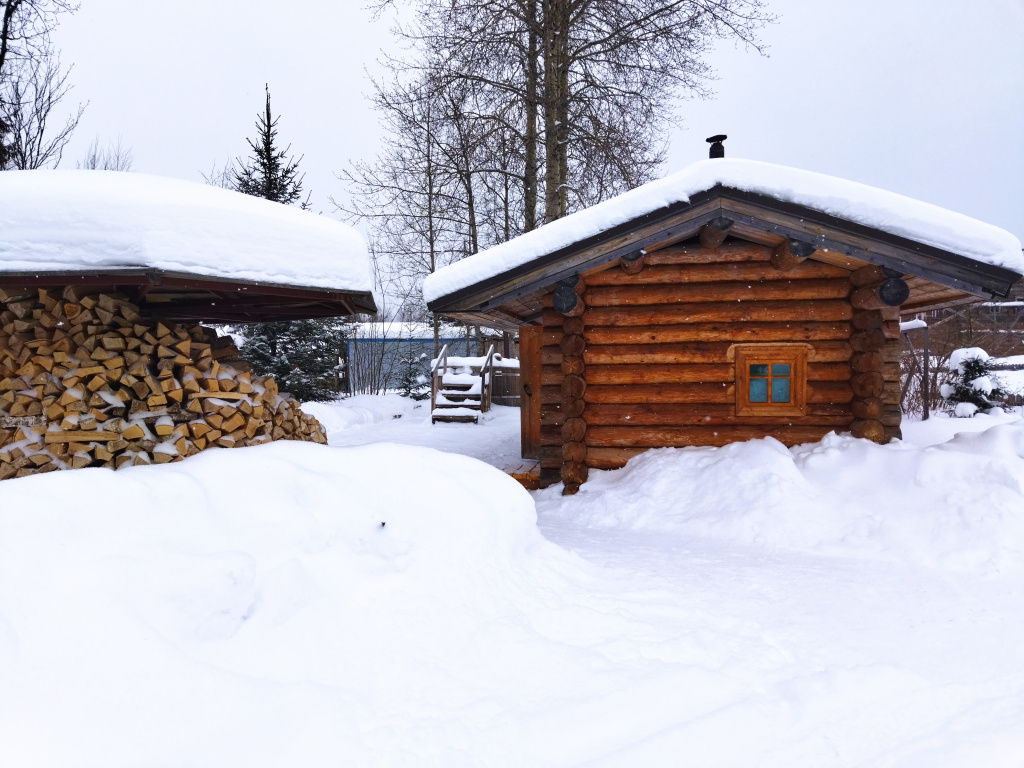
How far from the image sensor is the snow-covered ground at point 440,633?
2.20 meters

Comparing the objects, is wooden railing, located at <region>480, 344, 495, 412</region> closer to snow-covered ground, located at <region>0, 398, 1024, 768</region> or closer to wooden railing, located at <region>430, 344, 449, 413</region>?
wooden railing, located at <region>430, 344, 449, 413</region>

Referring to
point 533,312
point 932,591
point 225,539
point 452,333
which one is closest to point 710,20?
point 533,312

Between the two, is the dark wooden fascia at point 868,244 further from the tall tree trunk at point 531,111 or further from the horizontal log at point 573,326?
the tall tree trunk at point 531,111

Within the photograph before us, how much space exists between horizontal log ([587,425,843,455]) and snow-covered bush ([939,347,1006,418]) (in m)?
9.15

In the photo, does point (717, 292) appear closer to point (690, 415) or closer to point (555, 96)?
point (690, 415)

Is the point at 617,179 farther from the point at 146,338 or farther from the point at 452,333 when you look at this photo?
the point at 452,333

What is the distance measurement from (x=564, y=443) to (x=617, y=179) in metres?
8.78

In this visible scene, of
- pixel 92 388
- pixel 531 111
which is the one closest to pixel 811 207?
pixel 92 388

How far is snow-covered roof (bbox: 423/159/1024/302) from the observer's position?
554 cm

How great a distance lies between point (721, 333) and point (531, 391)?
368cm

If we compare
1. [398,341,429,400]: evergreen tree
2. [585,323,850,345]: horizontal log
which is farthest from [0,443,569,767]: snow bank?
[398,341,429,400]: evergreen tree

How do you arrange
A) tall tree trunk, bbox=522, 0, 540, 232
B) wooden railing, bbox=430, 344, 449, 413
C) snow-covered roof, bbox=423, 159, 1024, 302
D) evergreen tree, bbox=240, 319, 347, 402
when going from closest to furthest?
snow-covered roof, bbox=423, 159, 1024, 302 → tall tree trunk, bbox=522, 0, 540, 232 → evergreen tree, bbox=240, 319, 347, 402 → wooden railing, bbox=430, 344, 449, 413

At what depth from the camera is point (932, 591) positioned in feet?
13.4

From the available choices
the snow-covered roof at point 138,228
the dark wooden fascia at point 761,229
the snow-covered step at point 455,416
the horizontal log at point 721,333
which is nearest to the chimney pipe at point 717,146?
the dark wooden fascia at point 761,229
